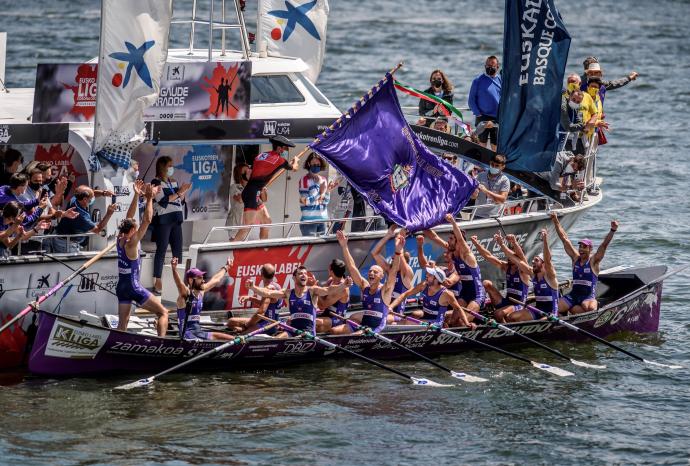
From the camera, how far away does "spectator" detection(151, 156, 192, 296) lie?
21734 mm

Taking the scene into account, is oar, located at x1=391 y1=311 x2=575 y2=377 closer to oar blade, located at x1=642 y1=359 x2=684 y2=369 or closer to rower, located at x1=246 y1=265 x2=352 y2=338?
rower, located at x1=246 y1=265 x2=352 y2=338

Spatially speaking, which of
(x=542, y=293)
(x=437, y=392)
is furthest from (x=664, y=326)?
(x=437, y=392)

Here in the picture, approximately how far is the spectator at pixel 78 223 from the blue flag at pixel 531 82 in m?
7.61

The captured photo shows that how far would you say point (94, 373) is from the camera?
2066 centimetres

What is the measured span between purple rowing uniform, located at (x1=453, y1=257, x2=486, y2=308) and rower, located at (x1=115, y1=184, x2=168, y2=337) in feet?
17.7

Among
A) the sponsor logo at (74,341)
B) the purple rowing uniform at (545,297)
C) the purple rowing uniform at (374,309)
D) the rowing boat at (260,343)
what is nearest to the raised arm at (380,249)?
the purple rowing uniform at (374,309)

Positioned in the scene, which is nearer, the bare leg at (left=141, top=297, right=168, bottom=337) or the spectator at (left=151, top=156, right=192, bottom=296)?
the bare leg at (left=141, top=297, right=168, bottom=337)

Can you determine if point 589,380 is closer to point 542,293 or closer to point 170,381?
point 542,293

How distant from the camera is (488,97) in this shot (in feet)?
85.9

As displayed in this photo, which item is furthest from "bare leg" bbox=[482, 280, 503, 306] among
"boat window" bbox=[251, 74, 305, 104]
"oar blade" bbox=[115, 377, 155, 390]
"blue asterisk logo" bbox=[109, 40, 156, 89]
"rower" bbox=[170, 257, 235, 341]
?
"blue asterisk logo" bbox=[109, 40, 156, 89]

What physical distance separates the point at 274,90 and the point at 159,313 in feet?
17.1

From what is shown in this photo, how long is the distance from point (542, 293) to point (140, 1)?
828 cm

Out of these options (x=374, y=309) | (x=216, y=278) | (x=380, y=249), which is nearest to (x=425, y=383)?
(x=374, y=309)

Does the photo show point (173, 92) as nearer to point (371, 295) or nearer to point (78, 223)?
point (78, 223)
